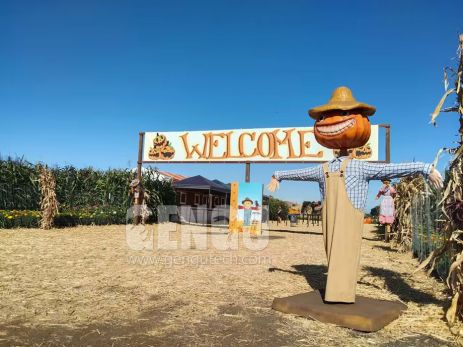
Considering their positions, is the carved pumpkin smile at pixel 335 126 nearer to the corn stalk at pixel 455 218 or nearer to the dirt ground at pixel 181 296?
the corn stalk at pixel 455 218

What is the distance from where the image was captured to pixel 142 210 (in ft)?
53.7

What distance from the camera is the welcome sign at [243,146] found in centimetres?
1375

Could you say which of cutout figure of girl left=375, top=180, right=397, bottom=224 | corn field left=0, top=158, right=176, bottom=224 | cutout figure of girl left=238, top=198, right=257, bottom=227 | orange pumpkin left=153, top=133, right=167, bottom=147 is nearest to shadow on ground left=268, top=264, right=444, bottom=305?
cutout figure of girl left=375, top=180, right=397, bottom=224

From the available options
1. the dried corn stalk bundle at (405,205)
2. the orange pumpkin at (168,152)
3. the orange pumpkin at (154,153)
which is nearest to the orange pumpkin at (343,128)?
the dried corn stalk bundle at (405,205)

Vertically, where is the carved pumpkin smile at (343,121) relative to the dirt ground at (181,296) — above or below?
above

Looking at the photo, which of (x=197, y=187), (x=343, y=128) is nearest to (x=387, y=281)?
(x=343, y=128)

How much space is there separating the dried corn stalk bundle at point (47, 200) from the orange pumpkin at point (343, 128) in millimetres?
10717

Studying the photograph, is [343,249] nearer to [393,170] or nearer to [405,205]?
[393,170]

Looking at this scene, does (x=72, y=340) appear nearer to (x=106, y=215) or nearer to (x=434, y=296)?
(x=434, y=296)

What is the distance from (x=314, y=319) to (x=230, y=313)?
0.88 m

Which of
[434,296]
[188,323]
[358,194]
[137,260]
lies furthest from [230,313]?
[137,260]

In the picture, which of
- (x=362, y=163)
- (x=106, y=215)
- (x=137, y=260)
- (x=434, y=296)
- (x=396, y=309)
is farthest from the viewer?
(x=106, y=215)

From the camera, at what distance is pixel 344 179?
4.62 meters

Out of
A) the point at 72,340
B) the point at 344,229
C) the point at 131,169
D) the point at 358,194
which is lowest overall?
the point at 72,340
